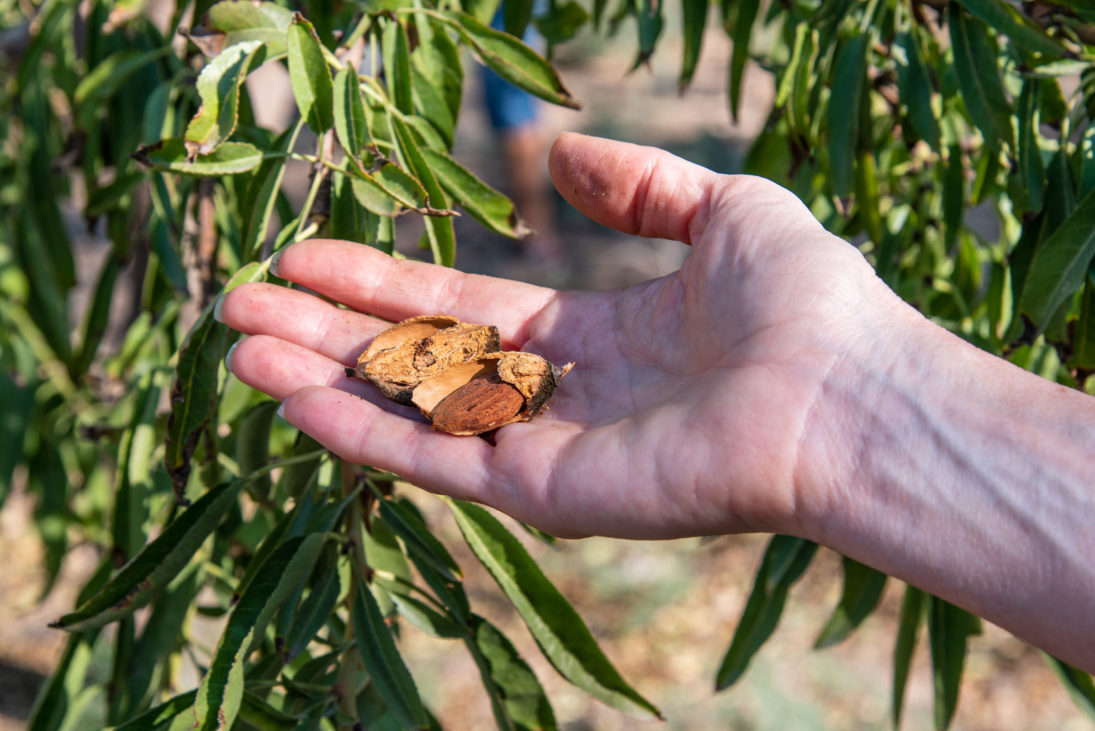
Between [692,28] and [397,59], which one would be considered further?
[692,28]

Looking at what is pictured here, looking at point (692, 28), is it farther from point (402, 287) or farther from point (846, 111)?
point (402, 287)

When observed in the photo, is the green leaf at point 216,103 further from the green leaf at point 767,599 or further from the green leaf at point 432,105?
the green leaf at point 767,599

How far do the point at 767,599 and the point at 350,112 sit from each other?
85cm

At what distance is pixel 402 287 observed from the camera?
3.73 ft

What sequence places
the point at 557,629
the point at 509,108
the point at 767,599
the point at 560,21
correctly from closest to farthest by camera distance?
the point at 557,629
the point at 767,599
the point at 560,21
the point at 509,108

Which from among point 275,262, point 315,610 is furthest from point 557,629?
point 275,262

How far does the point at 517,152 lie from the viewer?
14.3 ft

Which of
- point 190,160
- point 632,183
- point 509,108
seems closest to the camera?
point 190,160

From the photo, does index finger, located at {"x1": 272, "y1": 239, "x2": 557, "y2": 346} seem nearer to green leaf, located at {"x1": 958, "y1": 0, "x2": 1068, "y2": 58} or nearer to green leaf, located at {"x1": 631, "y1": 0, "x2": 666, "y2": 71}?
green leaf, located at {"x1": 631, "y1": 0, "x2": 666, "y2": 71}

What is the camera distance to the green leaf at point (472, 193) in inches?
39.8

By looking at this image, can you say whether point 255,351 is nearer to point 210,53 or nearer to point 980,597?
point 210,53

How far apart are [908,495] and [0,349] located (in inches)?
55.2

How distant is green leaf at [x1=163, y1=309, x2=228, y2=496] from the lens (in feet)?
3.03

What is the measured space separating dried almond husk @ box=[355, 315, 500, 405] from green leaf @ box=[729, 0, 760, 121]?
51 cm
